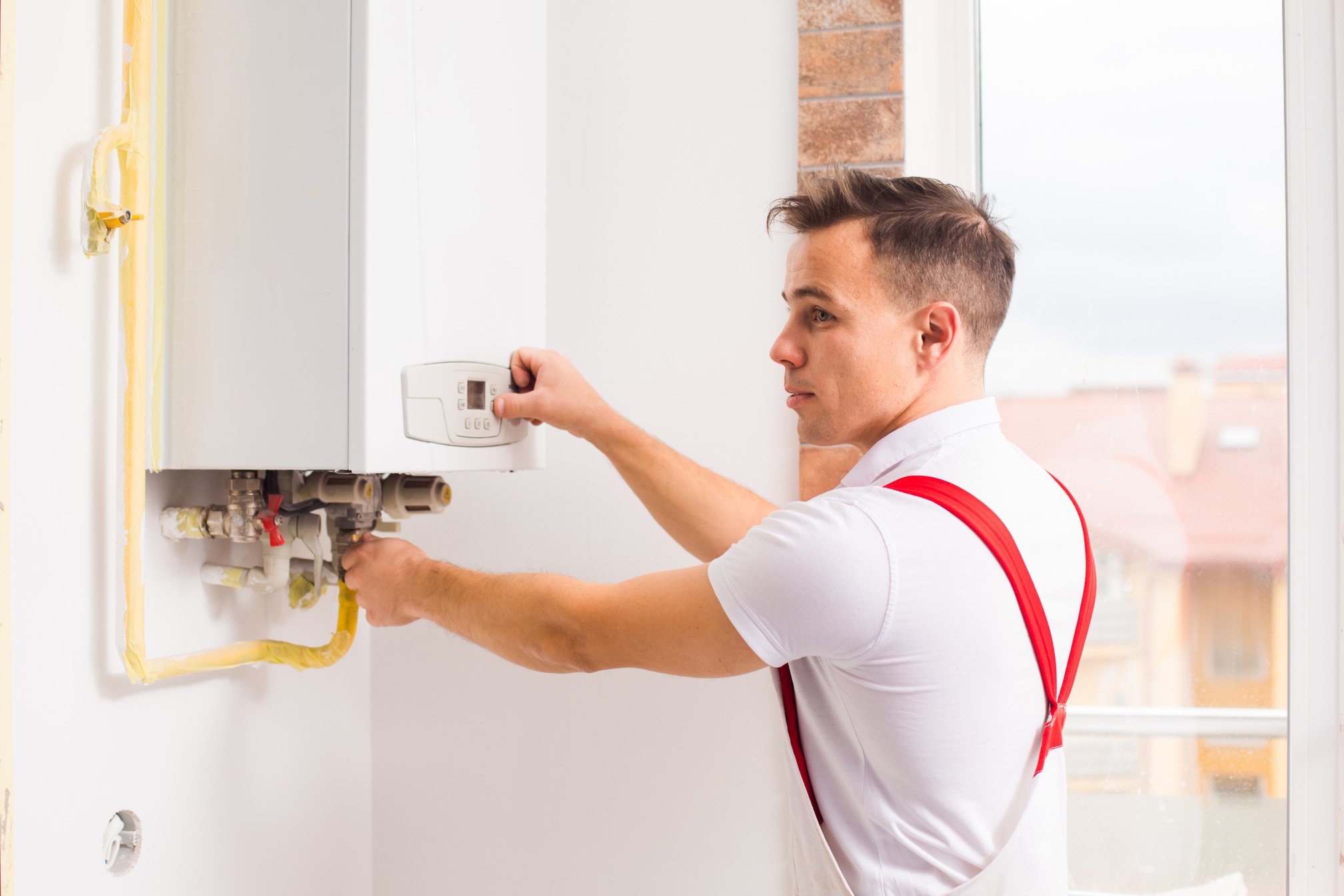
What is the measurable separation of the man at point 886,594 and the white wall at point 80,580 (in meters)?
0.23

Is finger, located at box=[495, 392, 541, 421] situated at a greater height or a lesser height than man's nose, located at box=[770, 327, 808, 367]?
lesser

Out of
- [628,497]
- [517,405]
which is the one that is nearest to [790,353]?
[517,405]

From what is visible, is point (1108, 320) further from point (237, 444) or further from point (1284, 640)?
point (237, 444)

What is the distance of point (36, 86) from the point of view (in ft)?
2.85

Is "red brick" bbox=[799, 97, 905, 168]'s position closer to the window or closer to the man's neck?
the window

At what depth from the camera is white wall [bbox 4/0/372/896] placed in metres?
0.87

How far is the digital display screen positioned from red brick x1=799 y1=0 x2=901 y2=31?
2.39ft

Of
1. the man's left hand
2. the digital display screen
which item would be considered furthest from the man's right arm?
the man's left hand

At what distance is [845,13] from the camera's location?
1.36 meters

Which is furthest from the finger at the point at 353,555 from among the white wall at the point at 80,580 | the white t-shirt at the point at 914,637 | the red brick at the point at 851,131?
the red brick at the point at 851,131

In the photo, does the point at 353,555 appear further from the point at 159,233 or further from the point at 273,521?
the point at 159,233

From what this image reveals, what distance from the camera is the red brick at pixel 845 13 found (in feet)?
4.41

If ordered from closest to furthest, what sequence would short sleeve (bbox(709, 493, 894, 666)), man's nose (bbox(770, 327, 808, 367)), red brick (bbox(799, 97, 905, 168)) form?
short sleeve (bbox(709, 493, 894, 666)), man's nose (bbox(770, 327, 808, 367)), red brick (bbox(799, 97, 905, 168))

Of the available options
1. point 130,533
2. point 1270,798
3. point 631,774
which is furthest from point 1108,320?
point 130,533
